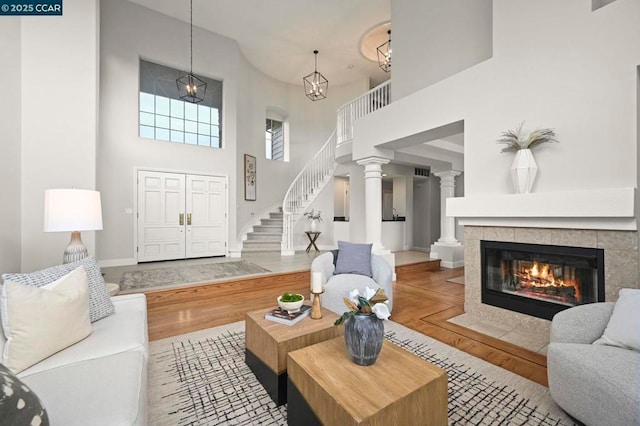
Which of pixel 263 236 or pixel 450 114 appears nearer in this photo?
pixel 450 114

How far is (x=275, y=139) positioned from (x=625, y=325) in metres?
8.47

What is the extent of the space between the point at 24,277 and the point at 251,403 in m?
1.54

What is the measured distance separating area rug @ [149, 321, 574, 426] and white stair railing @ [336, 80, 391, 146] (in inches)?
203

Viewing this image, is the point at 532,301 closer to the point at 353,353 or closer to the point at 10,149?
the point at 353,353

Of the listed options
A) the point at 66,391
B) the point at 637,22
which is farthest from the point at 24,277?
the point at 637,22

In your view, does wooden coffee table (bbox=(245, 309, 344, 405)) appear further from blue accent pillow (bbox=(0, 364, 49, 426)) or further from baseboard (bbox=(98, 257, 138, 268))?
baseboard (bbox=(98, 257, 138, 268))

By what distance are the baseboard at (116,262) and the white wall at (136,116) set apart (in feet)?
0.22

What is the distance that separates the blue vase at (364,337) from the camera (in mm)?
1345

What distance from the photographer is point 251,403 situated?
5.49 feet

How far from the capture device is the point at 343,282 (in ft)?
9.75

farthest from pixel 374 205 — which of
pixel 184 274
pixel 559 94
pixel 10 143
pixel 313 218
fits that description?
pixel 10 143

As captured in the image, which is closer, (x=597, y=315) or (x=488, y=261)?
(x=597, y=315)

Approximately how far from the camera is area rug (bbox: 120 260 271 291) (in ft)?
12.7

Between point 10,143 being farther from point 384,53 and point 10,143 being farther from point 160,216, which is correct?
point 384,53
